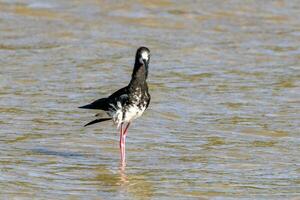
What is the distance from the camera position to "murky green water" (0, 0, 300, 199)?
8.95m

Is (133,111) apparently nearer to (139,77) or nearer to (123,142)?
(139,77)

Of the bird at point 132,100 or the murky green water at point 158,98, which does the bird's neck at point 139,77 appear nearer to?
the bird at point 132,100

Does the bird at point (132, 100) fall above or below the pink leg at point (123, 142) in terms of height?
above

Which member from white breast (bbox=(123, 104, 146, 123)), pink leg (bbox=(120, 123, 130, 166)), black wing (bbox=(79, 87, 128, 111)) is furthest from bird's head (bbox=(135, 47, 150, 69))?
pink leg (bbox=(120, 123, 130, 166))

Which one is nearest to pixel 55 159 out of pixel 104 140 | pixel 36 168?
pixel 36 168

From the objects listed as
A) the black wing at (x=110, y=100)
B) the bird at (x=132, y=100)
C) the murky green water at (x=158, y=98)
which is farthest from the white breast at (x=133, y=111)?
the murky green water at (x=158, y=98)

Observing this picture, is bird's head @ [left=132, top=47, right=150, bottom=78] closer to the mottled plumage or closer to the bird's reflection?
the mottled plumage

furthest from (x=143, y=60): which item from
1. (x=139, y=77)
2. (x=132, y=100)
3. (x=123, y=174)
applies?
(x=123, y=174)

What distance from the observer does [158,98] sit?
1284 cm

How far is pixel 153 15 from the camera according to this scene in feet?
58.5

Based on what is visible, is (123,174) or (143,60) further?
(143,60)

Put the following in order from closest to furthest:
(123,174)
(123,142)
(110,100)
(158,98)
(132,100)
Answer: (123,174) → (132,100) → (110,100) → (123,142) → (158,98)

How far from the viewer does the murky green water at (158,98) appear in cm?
895

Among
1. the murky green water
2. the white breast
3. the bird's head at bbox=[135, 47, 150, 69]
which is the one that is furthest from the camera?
the bird's head at bbox=[135, 47, 150, 69]
